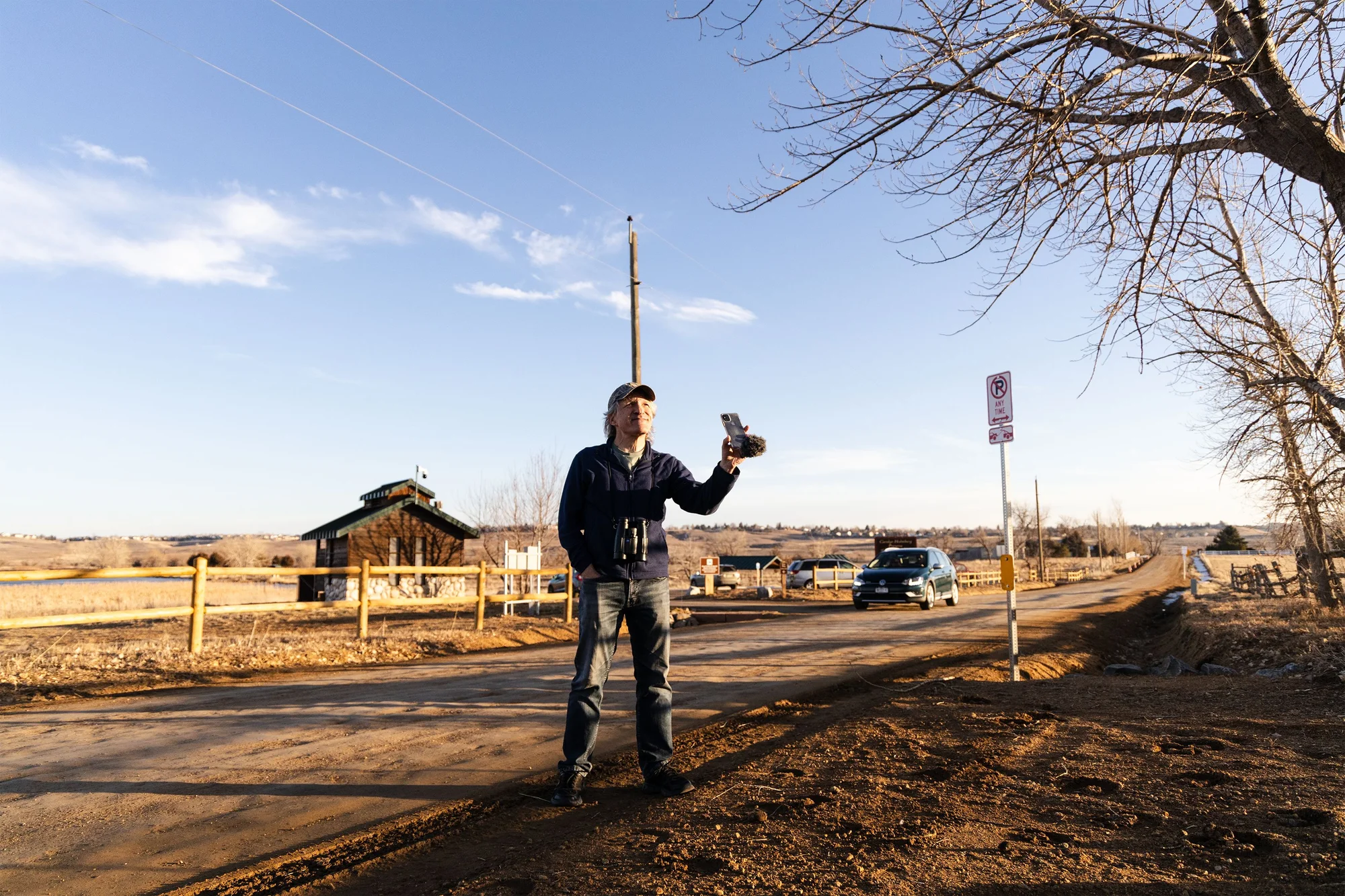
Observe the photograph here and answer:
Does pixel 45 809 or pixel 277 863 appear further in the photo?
pixel 45 809

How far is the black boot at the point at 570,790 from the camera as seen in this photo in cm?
402

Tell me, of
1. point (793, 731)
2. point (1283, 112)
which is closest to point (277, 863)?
point (793, 731)

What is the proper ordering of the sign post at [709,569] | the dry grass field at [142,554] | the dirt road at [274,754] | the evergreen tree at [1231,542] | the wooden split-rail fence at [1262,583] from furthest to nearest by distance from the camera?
the evergreen tree at [1231,542]
the dry grass field at [142,554]
the sign post at [709,569]
the wooden split-rail fence at [1262,583]
the dirt road at [274,754]

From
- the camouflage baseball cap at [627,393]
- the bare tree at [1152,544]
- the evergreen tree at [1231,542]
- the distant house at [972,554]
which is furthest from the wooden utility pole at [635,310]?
the bare tree at [1152,544]

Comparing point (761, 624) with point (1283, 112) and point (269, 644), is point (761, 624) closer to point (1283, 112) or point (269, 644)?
point (269, 644)

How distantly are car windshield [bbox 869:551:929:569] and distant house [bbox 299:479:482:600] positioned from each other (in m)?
17.7

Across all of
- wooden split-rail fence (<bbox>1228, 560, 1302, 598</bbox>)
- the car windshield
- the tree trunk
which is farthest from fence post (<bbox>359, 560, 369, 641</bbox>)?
wooden split-rail fence (<bbox>1228, 560, 1302, 598</bbox>)

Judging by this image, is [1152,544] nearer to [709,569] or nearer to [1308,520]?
[709,569]

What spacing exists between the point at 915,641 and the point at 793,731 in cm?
814

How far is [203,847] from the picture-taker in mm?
3551

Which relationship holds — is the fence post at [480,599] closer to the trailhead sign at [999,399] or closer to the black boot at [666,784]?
the trailhead sign at [999,399]

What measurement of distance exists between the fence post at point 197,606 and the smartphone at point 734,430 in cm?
900

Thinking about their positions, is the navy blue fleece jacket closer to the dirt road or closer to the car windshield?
the dirt road

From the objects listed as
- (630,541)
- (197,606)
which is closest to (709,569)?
(197,606)
